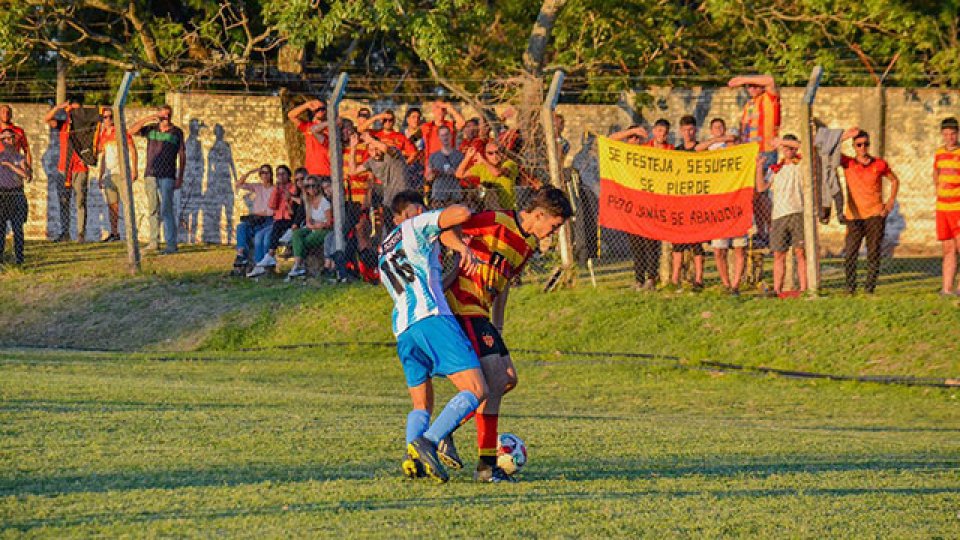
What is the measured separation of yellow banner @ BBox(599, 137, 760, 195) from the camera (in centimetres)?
1803

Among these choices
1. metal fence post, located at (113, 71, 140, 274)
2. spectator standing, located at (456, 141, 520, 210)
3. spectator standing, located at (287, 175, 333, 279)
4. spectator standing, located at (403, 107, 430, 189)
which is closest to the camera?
spectator standing, located at (456, 141, 520, 210)

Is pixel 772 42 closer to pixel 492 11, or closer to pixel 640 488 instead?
pixel 492 11

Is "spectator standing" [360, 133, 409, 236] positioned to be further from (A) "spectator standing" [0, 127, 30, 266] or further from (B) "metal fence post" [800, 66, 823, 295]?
(A) "spectator standing" [0, 127, 30, 266]

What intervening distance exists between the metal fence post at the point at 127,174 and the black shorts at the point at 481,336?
513 inches

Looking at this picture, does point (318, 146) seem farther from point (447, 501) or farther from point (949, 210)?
point (447, 501)

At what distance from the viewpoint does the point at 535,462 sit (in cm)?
962

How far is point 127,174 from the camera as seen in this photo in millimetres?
21141

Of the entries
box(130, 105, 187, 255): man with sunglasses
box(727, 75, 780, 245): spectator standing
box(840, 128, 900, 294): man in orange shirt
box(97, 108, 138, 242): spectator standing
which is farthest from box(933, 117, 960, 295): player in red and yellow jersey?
box(97, 108, 138, 242): spectator standing

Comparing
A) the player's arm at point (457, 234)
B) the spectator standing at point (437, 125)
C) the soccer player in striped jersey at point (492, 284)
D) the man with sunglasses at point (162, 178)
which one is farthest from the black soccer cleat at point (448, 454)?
the man with sunglasses at point (162, 178)

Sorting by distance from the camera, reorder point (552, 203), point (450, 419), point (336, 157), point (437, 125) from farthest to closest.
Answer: point (437, 125), point (336, 157), point (552, 203), point (450, 419)


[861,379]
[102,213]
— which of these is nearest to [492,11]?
[102,213]

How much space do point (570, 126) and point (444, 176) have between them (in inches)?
231

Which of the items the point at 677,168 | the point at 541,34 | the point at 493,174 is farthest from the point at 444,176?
the point at 541,34

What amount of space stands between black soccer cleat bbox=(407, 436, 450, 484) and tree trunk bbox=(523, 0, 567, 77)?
16.6 m
